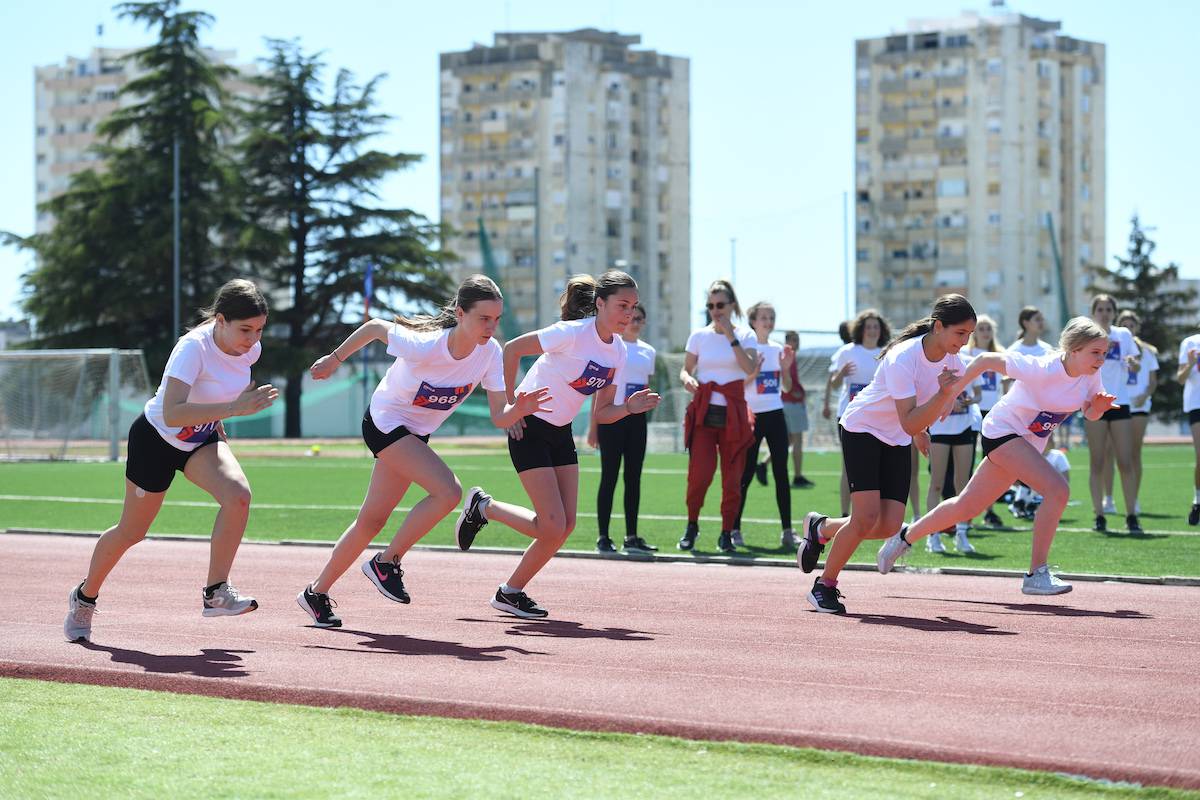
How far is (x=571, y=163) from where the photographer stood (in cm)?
10881

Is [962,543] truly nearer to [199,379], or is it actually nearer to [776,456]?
[776,456]

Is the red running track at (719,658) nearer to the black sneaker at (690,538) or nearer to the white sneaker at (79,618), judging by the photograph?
the white sneaker at (79,618)

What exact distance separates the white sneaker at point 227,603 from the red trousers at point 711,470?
5.68 m

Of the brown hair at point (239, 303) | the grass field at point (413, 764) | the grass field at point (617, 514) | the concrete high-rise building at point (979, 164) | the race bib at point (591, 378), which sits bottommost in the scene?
the grass field at point (617, 514)

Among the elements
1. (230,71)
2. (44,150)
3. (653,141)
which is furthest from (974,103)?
(44,150)

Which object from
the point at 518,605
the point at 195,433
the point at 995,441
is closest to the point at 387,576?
the point at 518,605

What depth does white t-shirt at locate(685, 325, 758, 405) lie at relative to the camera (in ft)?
42.9

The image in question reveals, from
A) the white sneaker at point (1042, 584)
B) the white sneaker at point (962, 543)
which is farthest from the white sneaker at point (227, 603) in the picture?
the white sneaker at point (962, 543)

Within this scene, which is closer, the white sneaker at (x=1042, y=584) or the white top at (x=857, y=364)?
the white sneaker at (x=1042, y=584)

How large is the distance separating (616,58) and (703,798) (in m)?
108

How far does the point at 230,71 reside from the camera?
66.5 meters

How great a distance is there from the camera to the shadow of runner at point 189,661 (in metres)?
6.89

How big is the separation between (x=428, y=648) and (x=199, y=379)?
1808 millimetres

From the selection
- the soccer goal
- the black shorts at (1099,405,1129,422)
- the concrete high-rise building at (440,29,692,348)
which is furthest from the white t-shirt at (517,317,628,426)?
the concrete high-rise building at (440,29,692,348)
